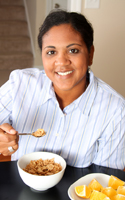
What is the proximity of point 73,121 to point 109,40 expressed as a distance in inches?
52.0

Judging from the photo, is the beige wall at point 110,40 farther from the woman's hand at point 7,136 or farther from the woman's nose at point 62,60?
the woman's hand at point 7,136

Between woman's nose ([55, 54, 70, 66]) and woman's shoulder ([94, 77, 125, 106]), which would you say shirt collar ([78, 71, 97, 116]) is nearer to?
woman's shoulder ([94, 77, 125, 106])

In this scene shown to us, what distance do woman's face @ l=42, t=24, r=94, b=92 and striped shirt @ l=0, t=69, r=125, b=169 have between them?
0.41 ft

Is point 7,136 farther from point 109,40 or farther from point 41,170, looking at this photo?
point 109,40

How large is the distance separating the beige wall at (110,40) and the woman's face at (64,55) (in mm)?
1103

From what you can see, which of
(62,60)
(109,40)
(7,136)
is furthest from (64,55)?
(109,40)

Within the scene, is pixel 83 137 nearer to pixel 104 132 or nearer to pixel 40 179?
pixel 104 132

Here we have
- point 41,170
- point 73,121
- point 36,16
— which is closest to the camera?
point 41,170

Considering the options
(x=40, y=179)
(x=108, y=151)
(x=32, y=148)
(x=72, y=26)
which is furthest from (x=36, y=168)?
(x=72, y=26)

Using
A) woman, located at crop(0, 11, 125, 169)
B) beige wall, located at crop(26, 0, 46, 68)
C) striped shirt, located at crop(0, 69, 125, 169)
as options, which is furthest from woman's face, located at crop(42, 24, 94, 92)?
beige wall, located at crop(26, 0, 46, 68)

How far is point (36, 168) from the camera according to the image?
3.22ft

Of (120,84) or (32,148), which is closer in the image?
(32,148)

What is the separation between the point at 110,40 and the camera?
7.45 ft

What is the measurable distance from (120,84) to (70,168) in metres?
1.56
